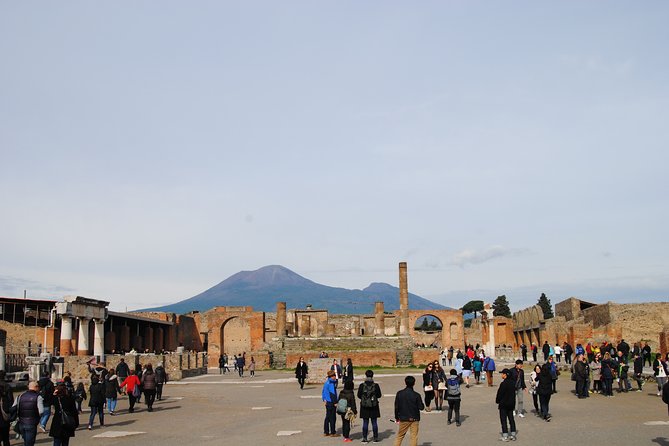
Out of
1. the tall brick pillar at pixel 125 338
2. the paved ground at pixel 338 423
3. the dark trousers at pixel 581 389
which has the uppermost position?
the tall brick pillar at pixel 125 338

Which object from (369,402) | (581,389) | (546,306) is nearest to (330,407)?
(369,402)

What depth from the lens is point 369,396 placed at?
506 inches

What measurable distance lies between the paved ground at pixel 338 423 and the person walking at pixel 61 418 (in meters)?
1.96

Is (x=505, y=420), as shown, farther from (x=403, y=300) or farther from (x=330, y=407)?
(x=403, y=300)

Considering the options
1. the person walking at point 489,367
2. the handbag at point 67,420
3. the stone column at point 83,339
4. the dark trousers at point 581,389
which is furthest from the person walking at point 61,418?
the stone column at point 83,339

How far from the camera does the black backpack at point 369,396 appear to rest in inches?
505

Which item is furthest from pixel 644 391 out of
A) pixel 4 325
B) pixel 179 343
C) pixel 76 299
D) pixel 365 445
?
pixel 179 343

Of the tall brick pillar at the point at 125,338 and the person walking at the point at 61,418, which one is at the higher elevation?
the tall brick pillar at the point at 125,338

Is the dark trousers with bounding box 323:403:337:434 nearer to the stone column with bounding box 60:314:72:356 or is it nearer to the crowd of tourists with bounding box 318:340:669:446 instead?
the crowd of tourists with bounding box 318:340:669:446

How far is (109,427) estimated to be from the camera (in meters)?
16.2

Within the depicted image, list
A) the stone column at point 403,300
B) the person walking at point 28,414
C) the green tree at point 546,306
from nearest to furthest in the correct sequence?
the person walking at point 28,414, the stone column at point 403,300, the green tree at point 546,306

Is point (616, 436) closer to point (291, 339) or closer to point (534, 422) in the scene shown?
point (534, 422)

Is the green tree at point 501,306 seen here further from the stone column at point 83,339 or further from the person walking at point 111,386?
the person walking at point 111,386

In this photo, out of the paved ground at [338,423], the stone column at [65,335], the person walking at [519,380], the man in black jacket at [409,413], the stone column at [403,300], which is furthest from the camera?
the stone column at [403,300]
